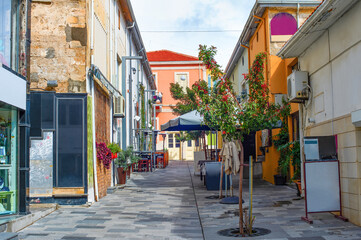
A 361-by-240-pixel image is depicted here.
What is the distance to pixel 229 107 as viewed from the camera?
1008 centimetres

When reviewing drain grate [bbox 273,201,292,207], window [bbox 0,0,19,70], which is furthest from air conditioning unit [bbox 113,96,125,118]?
window [bbox 0,0,19,70]

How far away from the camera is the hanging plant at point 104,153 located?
10758 millimetres

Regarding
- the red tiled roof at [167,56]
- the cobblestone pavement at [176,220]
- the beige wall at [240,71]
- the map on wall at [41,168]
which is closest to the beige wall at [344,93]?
the cobblestone pavement at [176,220]

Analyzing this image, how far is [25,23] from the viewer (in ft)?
25.1

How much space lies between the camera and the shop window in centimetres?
688

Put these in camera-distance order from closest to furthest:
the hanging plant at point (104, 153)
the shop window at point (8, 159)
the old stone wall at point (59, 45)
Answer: the shop window at point (8, 159) → the old stone wall at point (59, 45) → the hanging plant at point (104, 153)

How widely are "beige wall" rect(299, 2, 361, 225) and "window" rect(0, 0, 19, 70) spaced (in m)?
5.66

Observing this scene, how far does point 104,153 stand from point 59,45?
10.0 feet

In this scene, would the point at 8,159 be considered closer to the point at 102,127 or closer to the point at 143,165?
the point at 102,127

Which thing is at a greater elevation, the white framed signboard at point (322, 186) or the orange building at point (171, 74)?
the orange building at point (171, 74)

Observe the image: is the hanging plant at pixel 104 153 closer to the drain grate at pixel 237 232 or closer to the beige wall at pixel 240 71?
the drain grate at pixel 237 232

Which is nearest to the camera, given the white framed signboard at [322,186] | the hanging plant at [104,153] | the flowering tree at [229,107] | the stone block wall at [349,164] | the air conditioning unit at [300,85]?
the stone block wall at [349,164]

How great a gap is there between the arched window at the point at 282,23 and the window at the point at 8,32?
29.7ft

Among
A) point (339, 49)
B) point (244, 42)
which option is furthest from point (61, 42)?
point (244, 42)
